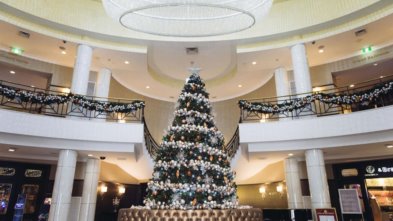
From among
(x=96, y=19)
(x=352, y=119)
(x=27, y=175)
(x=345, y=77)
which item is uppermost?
(x=96, y=19)

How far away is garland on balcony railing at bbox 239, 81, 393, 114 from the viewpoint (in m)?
8.25

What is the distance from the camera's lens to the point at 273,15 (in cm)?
1121

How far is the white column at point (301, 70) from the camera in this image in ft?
33.9

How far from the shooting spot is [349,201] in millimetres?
10039

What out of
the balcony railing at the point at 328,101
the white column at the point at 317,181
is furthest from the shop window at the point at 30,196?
the white column at the point at 317,181

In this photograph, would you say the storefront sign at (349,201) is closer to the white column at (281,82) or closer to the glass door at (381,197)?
the glass door at (381,197)

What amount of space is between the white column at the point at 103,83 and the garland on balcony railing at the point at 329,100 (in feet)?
19.3

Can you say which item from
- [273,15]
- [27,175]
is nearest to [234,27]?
[273,15]

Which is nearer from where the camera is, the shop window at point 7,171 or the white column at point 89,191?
the white column at point 89,191

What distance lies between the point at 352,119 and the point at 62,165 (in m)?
9.11

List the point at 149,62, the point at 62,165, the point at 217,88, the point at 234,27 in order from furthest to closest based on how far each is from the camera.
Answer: the point at 217,88
the point at 149,62
the point at 62,165
the point at 234,27

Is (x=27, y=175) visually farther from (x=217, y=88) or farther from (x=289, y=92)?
(x=289, y=92)

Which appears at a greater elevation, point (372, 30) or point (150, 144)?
point (372, 30)

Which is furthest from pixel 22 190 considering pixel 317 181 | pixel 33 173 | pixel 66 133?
pixel 317 181
